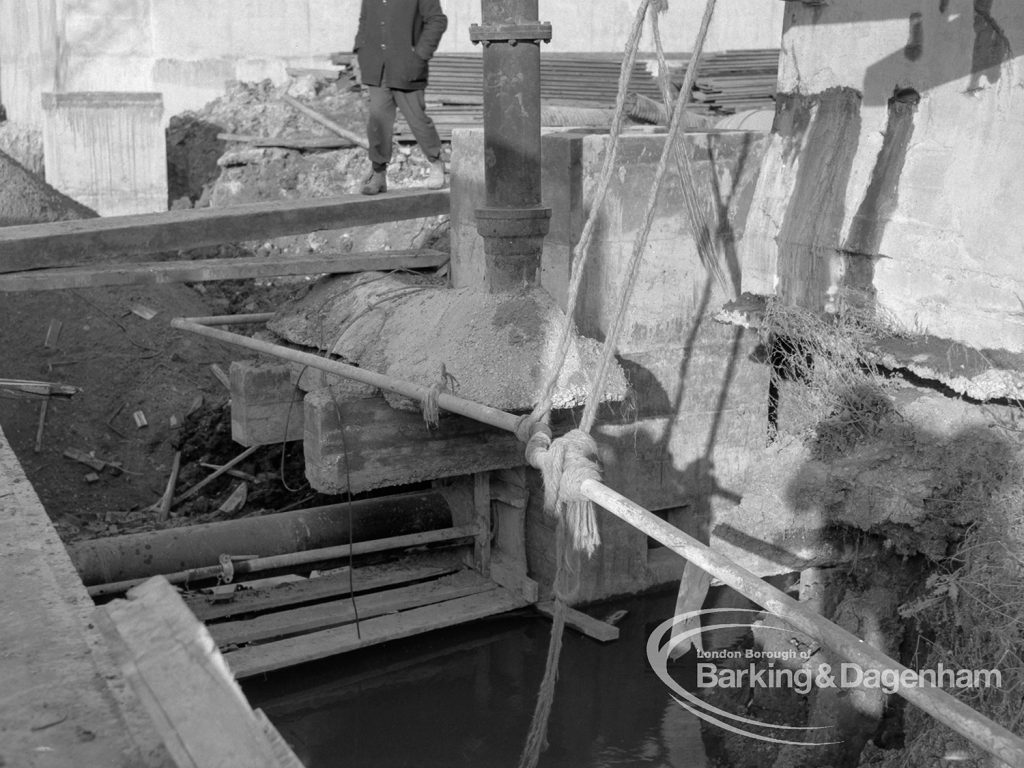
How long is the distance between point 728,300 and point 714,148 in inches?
44.2

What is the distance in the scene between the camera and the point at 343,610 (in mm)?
7930

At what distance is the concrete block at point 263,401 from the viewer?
873 centimetres

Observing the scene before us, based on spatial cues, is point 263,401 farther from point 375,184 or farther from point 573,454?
point 573,454

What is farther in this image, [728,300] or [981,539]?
[728,300]

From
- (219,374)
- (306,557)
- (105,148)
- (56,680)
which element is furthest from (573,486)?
(105,148)

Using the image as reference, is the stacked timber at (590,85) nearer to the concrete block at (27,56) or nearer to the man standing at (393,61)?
the man standing at (393,61)

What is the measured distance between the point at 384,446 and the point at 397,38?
149 inches

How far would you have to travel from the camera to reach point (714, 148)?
27.4 feet

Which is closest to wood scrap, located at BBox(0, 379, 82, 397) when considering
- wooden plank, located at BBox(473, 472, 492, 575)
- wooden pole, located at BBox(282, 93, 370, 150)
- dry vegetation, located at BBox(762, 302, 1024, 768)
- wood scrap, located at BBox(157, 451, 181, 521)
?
wood scrap, located at BBox(157, 451, 181, 521)

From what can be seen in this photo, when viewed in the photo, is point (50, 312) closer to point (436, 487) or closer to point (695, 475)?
point (436, 487)

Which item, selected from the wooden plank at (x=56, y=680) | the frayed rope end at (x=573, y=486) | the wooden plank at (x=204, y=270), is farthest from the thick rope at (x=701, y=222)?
the wooden plank at (x=56, y=680)

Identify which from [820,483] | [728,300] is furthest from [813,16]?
[820,483]

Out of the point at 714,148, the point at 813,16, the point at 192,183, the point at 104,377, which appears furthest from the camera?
the point at 192,183

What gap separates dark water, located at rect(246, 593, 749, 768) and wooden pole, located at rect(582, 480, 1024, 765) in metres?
3.53
